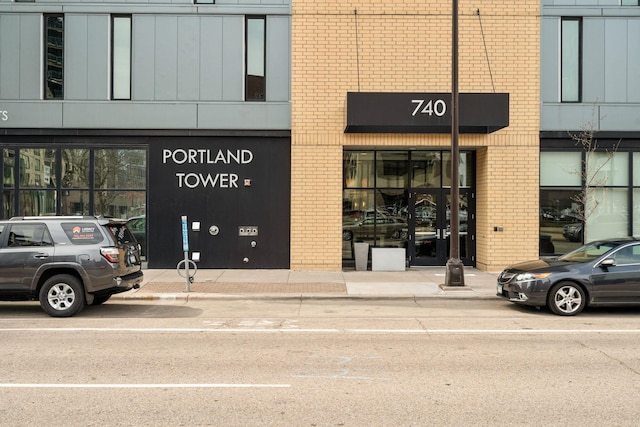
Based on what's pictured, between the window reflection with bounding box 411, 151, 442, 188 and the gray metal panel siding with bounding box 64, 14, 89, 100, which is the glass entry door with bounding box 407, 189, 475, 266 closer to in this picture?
the window reflection with bounding box 411, 151, 442, 188

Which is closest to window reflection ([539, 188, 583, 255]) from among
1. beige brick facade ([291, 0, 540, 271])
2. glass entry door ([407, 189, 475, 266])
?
beige brick facade ([291, 0, 540, 271])

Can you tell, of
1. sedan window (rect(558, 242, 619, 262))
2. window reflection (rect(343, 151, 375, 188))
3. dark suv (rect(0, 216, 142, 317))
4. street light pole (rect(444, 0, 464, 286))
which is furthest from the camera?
window reflection (rect(343, 151, 375, 188))

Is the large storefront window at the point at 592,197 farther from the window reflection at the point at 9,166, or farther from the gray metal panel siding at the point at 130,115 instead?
the window reflection at the point at 9,166

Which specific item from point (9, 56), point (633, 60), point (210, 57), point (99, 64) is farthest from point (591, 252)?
point (9, 56)

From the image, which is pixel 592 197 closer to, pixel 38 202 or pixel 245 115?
pixel 245 115

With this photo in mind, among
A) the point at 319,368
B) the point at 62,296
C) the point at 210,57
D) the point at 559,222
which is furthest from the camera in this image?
the point at 559,222

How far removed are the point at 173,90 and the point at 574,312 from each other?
39.5ft

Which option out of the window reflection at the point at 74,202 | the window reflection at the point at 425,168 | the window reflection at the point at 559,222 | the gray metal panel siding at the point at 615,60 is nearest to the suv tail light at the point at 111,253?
the window reflection at the point at 74,202

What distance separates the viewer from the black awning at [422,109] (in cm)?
1488

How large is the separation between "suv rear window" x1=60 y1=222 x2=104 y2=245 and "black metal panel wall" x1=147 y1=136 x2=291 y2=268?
6.25 meters

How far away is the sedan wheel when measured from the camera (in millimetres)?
10461

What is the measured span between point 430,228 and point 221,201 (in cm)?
645

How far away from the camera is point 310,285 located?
13.9 metres

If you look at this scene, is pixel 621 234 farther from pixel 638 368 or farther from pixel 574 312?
pixel 638 368
